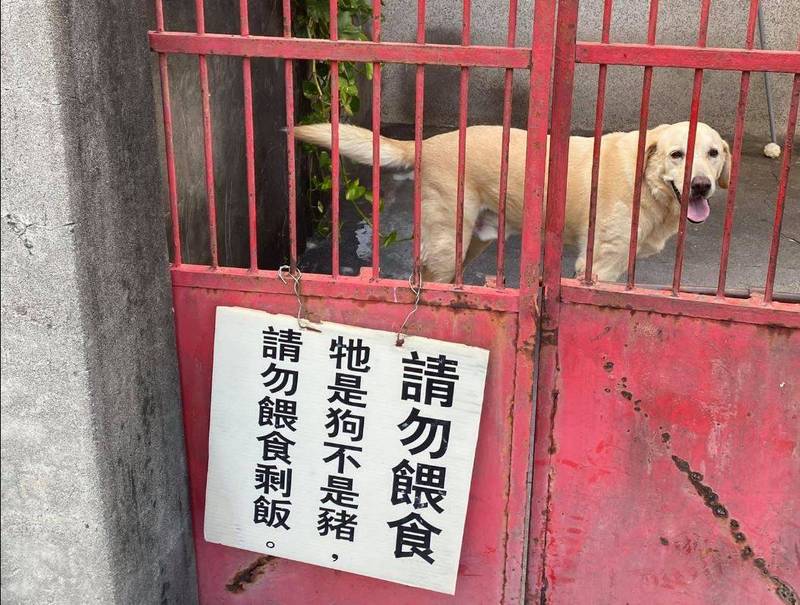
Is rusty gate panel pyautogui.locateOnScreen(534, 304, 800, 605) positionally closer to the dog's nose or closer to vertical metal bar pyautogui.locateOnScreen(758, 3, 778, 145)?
the dog's nose

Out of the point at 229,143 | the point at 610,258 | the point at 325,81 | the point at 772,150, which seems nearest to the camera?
the point at 229,143

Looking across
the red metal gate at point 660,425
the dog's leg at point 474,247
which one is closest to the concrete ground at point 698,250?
the dog's leg at point 474,247

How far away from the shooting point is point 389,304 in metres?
2.36

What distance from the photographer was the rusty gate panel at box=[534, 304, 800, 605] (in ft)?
7.45

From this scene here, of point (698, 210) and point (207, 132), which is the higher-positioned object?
point (207, 132)

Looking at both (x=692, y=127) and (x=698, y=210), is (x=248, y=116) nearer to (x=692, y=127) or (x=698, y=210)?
(x=692, y=127)

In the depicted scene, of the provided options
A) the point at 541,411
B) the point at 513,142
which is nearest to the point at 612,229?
the point at 513,142

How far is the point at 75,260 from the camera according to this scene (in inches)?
77.5

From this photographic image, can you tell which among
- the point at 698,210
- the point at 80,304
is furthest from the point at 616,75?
the point at 80,304

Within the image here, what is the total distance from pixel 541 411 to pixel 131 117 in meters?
1.27

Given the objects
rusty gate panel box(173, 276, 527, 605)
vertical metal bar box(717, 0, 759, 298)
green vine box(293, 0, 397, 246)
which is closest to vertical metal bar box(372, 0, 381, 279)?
rusty gate panel box(173, 276, 527, 605)

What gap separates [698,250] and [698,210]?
1680mm

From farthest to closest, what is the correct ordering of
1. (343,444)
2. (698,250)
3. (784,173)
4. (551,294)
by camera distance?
(698,250) < (343,444) < (551,294) < (784,173)

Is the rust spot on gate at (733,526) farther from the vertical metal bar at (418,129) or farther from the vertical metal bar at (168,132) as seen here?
the vertical metal bar at (168,132)
